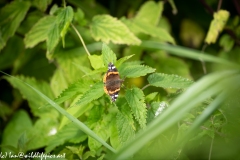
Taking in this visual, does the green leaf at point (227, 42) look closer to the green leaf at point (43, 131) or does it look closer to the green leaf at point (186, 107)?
the green leaf at point (186, 107)

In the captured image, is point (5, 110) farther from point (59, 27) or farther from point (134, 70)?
point (134, 70)

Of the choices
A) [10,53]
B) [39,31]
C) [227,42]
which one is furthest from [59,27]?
[227,42]

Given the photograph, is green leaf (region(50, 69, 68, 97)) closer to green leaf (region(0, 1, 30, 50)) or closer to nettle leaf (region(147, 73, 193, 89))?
green leaf (region(0, 1, 30, 50))

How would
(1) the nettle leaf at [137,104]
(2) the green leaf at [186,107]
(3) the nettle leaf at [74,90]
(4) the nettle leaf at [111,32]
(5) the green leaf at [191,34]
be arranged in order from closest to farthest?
(2) the green leaf at [186,107] → (1) the nettle leaf at [137,104] → (3) the nettle leaf at [74,90] → (4) the nettle leaf at [111,32] → (5) the green leaf at [191,34]

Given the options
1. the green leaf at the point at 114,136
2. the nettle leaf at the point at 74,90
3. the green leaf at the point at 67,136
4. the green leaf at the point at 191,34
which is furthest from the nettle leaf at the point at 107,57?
the green leaf at the point at 191,34

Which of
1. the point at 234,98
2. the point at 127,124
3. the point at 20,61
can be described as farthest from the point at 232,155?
the point at 20,61

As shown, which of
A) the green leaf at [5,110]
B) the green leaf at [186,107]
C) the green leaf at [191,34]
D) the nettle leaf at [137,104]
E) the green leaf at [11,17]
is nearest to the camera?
the green leaf at [186,107]

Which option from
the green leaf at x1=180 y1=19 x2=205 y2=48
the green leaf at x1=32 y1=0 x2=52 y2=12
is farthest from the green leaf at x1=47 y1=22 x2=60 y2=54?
the green leaf at x1=180 y1=19 x2=205 y2=48

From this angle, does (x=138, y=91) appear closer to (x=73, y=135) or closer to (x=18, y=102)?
(x=73, y=135)
